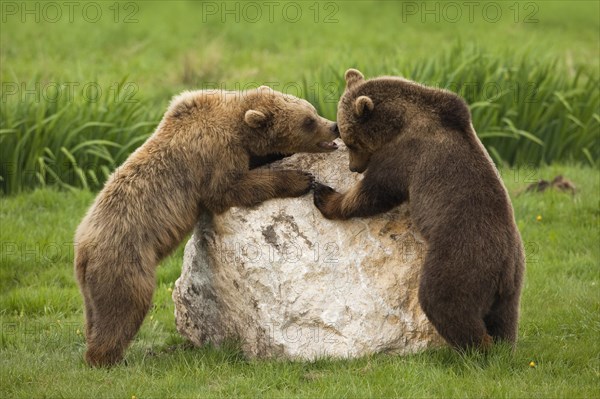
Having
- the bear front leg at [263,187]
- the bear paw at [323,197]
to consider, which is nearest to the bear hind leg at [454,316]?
the bear paw at [323,197]

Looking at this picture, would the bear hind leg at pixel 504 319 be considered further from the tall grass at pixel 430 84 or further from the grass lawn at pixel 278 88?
the tall grass at pixel 430 84

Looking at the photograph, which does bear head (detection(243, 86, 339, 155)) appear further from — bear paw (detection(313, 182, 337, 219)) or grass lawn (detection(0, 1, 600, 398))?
grass lawn (detection(0, 1, 600, 398))

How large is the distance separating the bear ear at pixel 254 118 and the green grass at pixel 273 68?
4.38 meters

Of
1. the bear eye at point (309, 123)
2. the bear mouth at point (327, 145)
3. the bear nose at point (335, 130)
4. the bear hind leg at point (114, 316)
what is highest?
the bear eye at point (309, 123)

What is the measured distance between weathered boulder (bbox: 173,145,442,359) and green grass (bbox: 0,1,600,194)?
462 cm

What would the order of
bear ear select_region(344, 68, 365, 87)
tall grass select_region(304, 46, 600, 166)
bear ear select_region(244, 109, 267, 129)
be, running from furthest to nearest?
tall grass select_region(304, 46, 600, 166)
bear ear select_region(344, 68, 365, 87)
bear ear select_region(244, 109, 267, 129)

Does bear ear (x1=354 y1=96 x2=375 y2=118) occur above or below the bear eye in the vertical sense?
above

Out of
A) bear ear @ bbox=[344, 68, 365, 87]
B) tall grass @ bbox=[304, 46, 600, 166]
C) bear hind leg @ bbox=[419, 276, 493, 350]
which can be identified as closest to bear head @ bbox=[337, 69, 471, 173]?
bear ear @ bbox=[344, 68, 365, 87]

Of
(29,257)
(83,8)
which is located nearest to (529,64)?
(29,257)

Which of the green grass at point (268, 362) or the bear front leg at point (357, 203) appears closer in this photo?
the green grass at point (268, 362)

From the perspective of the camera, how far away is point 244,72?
51.7ft

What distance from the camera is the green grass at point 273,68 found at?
11727mm

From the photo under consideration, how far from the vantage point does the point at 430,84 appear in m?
12.1

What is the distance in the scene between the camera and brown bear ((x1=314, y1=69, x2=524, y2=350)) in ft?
20.9
